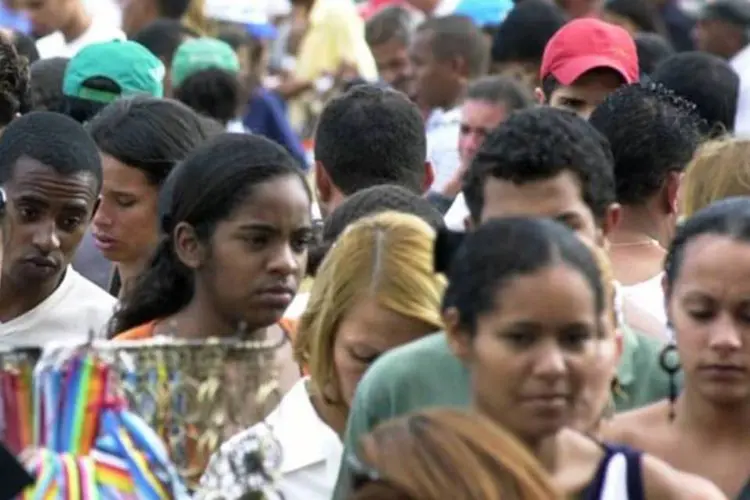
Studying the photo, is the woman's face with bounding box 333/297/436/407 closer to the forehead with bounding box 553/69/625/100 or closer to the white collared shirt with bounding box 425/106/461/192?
the forehead with bounding box 553/69/625/100

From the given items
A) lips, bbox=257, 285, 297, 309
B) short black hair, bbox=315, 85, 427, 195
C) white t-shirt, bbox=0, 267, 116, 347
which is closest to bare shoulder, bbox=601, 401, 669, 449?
lips, bbox=257, 285, 297, 309

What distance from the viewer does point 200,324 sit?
19.7ft

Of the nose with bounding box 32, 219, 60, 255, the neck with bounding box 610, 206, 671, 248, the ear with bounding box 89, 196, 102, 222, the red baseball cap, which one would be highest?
the red baseball cap

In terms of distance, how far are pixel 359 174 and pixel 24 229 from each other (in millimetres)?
1182

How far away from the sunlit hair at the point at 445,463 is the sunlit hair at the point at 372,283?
163cm

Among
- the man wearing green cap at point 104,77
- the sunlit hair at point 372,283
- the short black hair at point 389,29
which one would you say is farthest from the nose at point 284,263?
the short black hair at point 389,29

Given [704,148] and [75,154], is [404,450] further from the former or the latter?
[75,154]

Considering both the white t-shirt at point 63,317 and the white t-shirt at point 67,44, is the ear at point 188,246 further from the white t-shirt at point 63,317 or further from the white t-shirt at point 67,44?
the white t-shirt at point 67,44

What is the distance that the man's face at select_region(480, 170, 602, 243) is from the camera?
558 cm

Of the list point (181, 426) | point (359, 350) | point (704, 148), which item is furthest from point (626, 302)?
point (181, 426)

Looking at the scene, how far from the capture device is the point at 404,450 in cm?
360

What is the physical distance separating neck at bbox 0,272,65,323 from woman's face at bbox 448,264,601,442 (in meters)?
2.52

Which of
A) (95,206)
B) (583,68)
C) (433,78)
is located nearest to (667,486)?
(95,206)

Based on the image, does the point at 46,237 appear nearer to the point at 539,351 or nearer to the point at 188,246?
the point at 188,246
